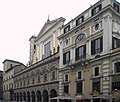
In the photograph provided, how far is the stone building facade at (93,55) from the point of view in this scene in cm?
3041

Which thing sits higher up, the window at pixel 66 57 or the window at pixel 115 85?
the window at pixel 66 57

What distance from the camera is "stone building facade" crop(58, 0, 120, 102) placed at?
30.4 metres

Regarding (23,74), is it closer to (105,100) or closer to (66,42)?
(66,42)

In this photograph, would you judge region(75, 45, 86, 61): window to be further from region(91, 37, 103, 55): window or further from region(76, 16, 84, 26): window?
region(76, 16, 84, 26): window

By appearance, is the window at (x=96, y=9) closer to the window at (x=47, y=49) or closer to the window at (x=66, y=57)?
the window at (x=66, y=57)

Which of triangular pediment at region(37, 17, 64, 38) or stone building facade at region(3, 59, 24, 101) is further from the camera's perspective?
stone building facade at region(3, 59, 24, 101)

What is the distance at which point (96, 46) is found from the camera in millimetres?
34000

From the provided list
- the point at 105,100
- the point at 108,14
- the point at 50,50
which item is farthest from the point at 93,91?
the point at 50,50

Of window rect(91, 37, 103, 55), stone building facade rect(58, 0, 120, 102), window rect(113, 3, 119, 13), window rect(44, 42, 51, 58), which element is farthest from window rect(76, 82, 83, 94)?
window rect(44, 42, 51, 58)

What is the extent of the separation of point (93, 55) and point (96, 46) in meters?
1.37

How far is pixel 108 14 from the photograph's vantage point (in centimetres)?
3203

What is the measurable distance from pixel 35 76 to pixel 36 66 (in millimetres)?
2636

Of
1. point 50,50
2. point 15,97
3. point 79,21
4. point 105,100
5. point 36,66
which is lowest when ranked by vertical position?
point 15,97

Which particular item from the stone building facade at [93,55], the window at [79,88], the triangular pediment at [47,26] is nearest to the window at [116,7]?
the stone building facade at [93,55]
